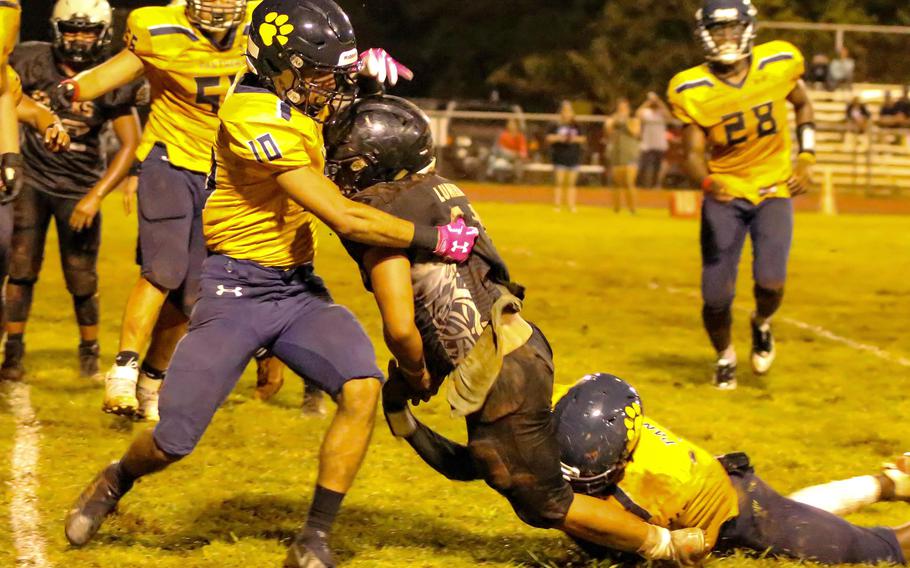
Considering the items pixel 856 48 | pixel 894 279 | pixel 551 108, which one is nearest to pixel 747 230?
pixel 894 279

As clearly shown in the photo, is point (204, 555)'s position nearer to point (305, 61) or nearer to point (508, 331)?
point (508, 331)

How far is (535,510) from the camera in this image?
470 cm

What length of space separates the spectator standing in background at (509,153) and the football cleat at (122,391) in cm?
2229

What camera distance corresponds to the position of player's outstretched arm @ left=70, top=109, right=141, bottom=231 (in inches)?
308

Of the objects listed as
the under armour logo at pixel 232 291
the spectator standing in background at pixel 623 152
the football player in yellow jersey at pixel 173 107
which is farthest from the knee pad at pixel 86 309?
the spectator standing in background at pixel 623 152

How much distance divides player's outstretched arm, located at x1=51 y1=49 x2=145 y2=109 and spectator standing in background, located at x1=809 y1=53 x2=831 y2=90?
81.5ft

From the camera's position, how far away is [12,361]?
26.8ft

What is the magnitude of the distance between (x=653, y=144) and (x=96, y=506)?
23.2 meters

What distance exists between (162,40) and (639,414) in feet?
10.9

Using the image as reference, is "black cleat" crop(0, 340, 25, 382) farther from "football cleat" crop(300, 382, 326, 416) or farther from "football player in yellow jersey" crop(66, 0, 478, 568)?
"football player in yellow jersey" crop(66, 0, 478, 568)

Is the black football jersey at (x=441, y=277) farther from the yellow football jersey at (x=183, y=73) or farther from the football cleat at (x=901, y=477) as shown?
the yellow football jersey at (x=183, y=73)

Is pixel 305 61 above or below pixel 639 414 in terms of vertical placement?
above

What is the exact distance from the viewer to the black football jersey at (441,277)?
4.66 m

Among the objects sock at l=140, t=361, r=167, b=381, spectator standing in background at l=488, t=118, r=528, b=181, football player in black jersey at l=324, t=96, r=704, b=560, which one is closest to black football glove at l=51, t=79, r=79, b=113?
sock at l=140, t=361, r=167, b=381
